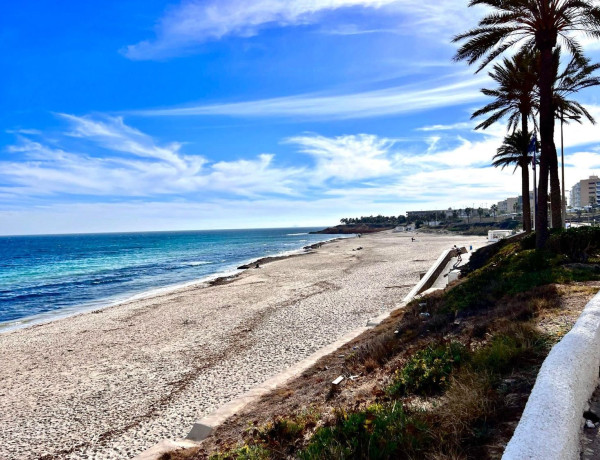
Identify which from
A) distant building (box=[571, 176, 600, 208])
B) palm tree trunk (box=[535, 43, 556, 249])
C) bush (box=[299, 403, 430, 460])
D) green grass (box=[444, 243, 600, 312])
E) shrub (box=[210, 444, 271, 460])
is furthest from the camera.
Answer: distant building (box=[571, 176, 600, 208])

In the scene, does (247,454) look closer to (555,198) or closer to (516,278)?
(516,278)

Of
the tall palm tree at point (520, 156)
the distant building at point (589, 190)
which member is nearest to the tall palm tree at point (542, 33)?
the tall palm tree at point (520, 156)

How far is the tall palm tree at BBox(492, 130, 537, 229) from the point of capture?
2169 centimetres

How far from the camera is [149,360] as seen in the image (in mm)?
11953

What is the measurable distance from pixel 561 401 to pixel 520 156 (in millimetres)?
28164

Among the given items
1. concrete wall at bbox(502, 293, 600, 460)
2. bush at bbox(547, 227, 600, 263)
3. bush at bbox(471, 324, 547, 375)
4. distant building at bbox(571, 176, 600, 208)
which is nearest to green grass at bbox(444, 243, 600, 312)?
bush at bbox(547, 227, 600, 263)

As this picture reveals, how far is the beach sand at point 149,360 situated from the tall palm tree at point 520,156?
805 cm

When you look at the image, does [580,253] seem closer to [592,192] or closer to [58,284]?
[58,284]

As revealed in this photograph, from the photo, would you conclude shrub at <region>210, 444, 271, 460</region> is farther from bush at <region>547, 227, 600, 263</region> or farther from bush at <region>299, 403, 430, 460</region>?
bush at <region>547, 227, 600, 263</region>

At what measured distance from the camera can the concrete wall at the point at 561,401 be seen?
7.79ft

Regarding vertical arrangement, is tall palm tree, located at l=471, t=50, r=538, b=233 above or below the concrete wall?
above

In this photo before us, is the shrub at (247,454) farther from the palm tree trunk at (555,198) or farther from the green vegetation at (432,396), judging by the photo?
the palm tree trunk at (555,198)

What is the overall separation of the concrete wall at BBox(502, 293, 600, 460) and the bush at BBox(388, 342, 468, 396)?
4.67 feet

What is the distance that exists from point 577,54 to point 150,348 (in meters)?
18.0
